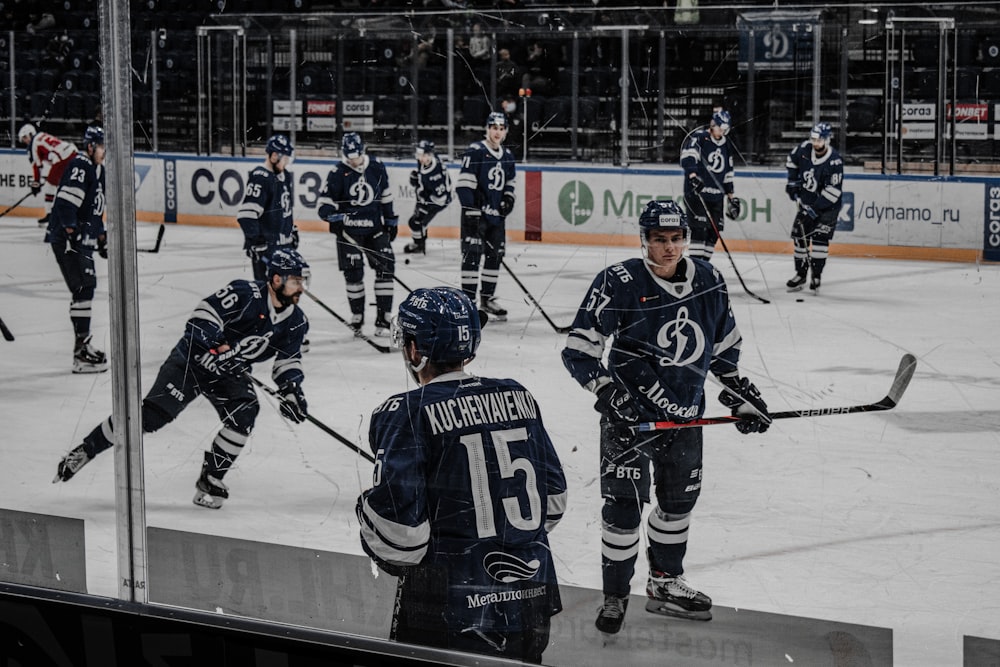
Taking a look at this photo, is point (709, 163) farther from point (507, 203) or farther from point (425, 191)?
point (425, 191)

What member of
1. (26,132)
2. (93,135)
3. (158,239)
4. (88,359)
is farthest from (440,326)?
(26,132)

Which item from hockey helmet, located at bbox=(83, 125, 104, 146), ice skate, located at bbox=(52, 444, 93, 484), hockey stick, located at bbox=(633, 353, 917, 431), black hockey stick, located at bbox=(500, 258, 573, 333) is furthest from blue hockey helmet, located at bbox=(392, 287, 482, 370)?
ice skate, located at bbox=(52, 444, 93, 484)

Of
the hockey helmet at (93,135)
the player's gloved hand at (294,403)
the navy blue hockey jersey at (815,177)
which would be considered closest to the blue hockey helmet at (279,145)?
the hockey helmet at (93,135)

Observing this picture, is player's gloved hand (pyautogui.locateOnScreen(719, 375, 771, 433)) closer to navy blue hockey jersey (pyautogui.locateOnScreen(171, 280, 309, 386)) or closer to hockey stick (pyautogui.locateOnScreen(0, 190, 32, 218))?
navy blue hockey jersey (pyautogui.locateOnScreen(171, 280, 309, 386))

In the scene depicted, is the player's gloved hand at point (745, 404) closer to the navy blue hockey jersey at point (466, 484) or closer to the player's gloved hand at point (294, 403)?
the navy blue hockey jersey at point (466, 484)

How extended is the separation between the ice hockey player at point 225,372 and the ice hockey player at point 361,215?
0.58 ft

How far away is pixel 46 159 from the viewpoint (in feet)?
8.24

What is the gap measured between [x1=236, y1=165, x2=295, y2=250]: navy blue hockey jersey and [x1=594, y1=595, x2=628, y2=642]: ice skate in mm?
900

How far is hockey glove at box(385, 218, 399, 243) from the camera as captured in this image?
231 cm

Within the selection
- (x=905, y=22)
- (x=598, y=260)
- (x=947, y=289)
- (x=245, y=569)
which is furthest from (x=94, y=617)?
(x=905, y=22)

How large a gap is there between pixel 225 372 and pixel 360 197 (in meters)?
0.57

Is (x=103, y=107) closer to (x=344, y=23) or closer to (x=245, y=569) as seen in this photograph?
(x=344, y=23)

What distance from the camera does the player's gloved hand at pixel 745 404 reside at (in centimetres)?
222

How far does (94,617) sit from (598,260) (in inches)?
44.2
